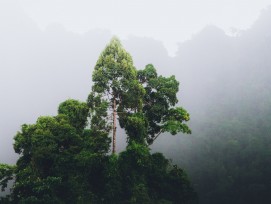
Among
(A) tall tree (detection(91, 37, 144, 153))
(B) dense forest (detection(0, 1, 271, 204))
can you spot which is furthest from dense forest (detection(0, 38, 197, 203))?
(B) dense forest (detection(0, 1, 271, 204))

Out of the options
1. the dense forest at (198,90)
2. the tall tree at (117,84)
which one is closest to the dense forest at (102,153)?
the tall tree at (117,84)

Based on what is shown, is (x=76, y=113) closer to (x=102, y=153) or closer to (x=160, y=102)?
(x=102, y=153)

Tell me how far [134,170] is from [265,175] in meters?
32.0

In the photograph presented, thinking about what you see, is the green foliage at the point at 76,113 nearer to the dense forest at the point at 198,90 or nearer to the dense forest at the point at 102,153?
the dense forest at the point at 102,153

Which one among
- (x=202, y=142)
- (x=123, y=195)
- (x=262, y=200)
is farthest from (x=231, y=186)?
(x=123, y=195)

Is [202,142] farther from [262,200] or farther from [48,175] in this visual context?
[48,175]

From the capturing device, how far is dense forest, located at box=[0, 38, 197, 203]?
1595 cm

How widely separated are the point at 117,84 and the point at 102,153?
340 centimetres

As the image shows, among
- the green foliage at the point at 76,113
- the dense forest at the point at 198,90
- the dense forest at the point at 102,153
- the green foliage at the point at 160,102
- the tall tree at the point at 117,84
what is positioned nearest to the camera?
the dense forest at the point at 102,153

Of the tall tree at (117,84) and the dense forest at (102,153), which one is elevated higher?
the tall tree at (117,84)

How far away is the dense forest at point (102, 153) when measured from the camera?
628 inches

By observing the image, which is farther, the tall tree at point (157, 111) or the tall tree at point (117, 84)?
the tall tree at point (117, 84)

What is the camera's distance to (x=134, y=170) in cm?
1633

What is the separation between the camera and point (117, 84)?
17.4m
